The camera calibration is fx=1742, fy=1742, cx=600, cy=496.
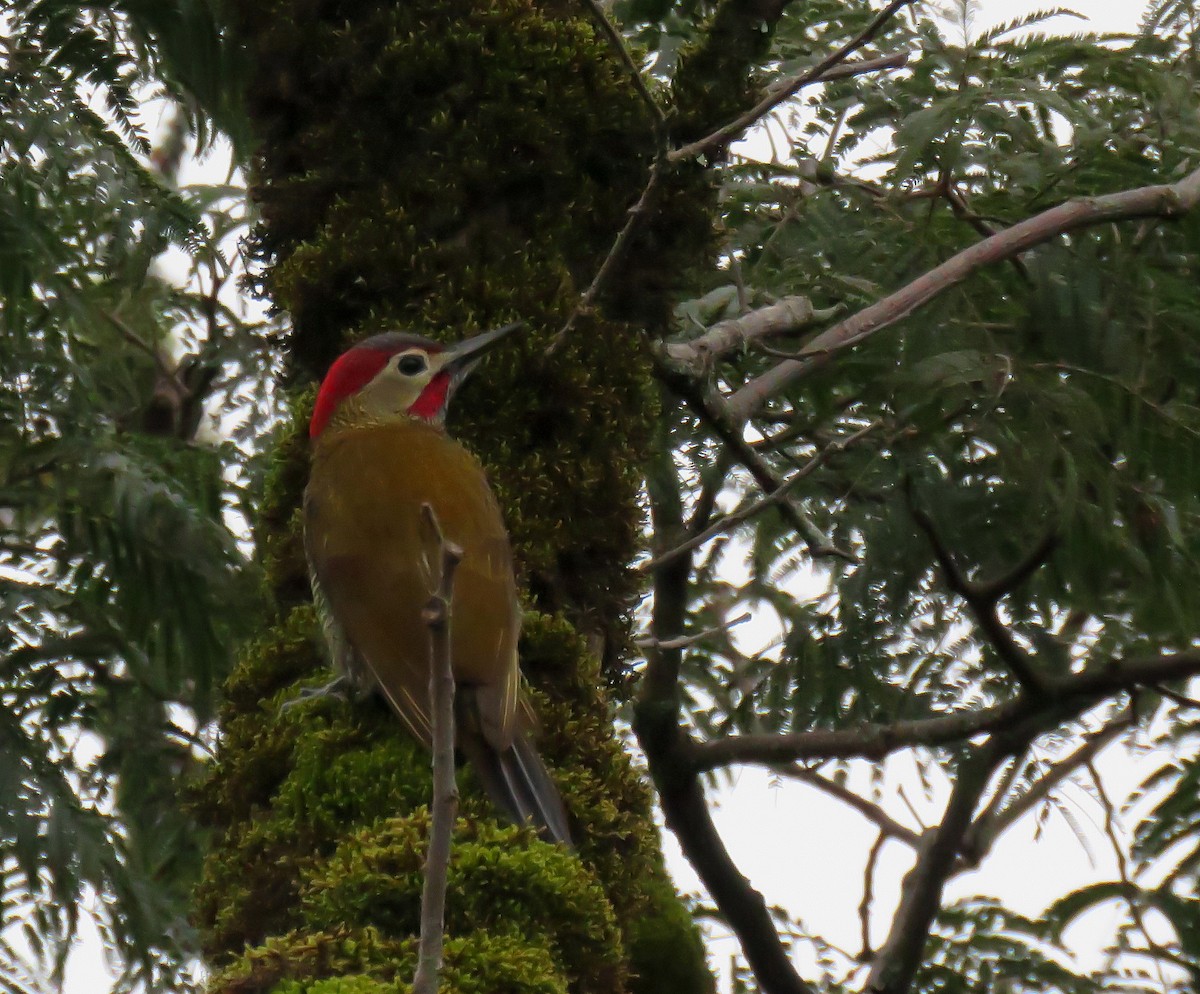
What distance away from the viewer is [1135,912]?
15.9ft

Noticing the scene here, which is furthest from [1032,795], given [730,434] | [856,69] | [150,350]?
[150,350]

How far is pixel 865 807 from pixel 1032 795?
1.25 metres

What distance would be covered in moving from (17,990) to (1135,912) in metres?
3.16

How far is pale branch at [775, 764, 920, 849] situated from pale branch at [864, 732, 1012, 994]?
981 millimetres

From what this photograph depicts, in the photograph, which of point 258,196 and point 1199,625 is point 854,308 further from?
point 258,196

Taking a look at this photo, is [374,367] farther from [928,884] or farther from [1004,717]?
[928,884]

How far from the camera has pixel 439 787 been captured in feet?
5.89

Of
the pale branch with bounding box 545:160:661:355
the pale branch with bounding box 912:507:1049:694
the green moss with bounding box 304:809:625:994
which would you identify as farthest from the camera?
the pale branch with bounding box 912:507:1049:694

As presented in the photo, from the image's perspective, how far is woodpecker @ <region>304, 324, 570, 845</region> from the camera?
10.5 ft

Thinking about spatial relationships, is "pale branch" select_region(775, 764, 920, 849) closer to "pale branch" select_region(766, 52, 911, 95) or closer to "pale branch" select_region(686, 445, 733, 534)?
"pale branch" select_region(686, 445, 733, 534)

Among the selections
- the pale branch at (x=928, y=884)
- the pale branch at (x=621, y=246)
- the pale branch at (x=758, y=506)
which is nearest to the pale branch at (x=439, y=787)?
Answer: the pale branch at (x=621, y=246)

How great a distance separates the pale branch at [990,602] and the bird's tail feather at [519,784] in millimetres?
1306

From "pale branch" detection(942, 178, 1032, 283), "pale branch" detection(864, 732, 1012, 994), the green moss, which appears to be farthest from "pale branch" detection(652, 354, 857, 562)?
the green moss

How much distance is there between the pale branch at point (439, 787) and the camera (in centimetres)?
171
